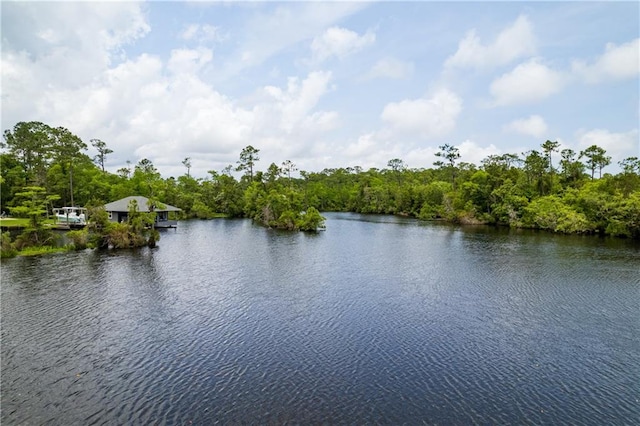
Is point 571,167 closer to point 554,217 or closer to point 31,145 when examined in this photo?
point 554,217

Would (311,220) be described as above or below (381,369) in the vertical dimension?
above

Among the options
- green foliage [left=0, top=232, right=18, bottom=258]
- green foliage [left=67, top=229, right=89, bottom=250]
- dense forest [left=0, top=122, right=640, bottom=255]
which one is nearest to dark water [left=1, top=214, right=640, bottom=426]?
green foliage [left=0, top=232, right=18, bottom=258]

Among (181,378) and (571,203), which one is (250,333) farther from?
(571,203)

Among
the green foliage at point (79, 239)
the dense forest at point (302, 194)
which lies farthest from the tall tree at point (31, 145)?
the green foliage at point (79, 239)

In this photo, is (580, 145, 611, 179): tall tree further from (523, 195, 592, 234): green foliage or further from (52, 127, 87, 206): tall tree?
(52, 127, 87, 206): tall tree

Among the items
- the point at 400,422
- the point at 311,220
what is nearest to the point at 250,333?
the point at 400,422

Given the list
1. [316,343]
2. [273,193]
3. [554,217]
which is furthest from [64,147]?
[554,217]
